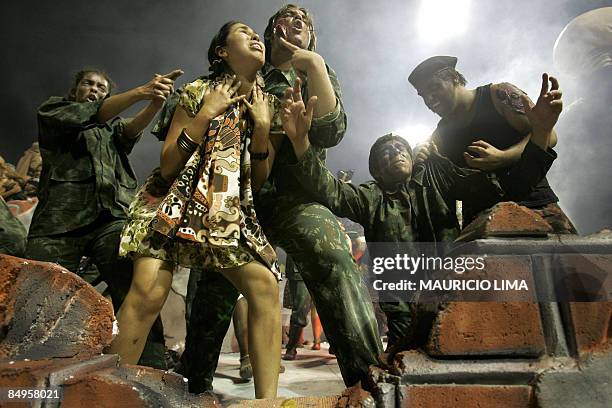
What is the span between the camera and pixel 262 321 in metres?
1.06

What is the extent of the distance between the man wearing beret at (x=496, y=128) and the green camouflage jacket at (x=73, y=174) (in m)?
1.40

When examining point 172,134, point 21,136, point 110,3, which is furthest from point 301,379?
point 21,136

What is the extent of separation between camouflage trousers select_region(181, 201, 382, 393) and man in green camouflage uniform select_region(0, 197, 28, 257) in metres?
1.24

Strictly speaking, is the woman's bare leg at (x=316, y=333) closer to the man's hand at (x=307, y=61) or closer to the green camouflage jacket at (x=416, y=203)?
the green camouflage jacket at (x=416, y=203)

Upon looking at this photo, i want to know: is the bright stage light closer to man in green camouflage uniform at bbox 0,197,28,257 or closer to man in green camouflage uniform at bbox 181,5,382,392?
man in green camouflage uniform at bbox 181,5,382,392

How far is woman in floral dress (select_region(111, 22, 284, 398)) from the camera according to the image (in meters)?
1.05

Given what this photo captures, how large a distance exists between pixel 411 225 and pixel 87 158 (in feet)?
4.74

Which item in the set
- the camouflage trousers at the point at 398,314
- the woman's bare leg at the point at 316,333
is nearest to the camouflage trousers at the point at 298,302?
the woman's bare leg at the point at 316,333

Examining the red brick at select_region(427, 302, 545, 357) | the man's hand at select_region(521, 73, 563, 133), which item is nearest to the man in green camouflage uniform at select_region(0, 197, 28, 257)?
the red brick at select_region(427, 302, 545, 357)

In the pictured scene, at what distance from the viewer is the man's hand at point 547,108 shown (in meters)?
1.22

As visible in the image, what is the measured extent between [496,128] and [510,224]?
980 millimetres

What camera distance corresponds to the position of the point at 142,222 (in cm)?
111

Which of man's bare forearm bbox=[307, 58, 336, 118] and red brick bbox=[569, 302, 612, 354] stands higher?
man's bare forearm bbox=[307, 58, 336, 118]

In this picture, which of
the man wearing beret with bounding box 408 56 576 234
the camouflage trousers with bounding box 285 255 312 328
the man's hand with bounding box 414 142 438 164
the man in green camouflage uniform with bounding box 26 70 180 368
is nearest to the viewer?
the man wearing beret with bounding box 408 56 576 234
